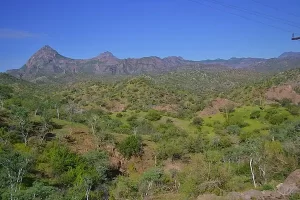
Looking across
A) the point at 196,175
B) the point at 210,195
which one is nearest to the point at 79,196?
the point at 196,175

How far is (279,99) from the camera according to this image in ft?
293

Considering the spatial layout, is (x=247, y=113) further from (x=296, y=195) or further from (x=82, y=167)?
(x=296, y=195)

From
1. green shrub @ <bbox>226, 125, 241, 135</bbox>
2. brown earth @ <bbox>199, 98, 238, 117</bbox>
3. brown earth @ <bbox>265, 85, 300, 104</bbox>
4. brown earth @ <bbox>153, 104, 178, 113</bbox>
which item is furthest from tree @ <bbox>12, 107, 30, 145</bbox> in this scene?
brown earth @ <bbox>265, 85, 300, 104</bbox>

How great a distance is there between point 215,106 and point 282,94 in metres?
21.4

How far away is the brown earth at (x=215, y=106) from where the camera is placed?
82.7 metres

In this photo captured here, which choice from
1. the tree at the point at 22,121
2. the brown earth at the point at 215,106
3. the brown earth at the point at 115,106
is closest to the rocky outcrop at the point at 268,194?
the tree at the point at 22,121

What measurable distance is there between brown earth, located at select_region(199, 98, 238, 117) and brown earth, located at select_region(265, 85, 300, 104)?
1336 centimetres

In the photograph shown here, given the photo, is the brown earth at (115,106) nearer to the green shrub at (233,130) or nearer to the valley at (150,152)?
the valley at (150,152)

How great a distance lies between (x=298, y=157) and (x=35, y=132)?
1290 inches

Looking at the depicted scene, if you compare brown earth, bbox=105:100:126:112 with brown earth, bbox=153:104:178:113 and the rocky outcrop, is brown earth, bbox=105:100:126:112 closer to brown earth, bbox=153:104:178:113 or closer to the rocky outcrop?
brown earth, bbox=153:104:178:113

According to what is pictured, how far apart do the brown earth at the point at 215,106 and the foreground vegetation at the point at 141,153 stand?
2.68ft

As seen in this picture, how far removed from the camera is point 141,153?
47.7m

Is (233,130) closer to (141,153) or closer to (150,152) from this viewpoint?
(150,152)

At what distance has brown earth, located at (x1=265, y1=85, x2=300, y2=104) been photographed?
293 feet
